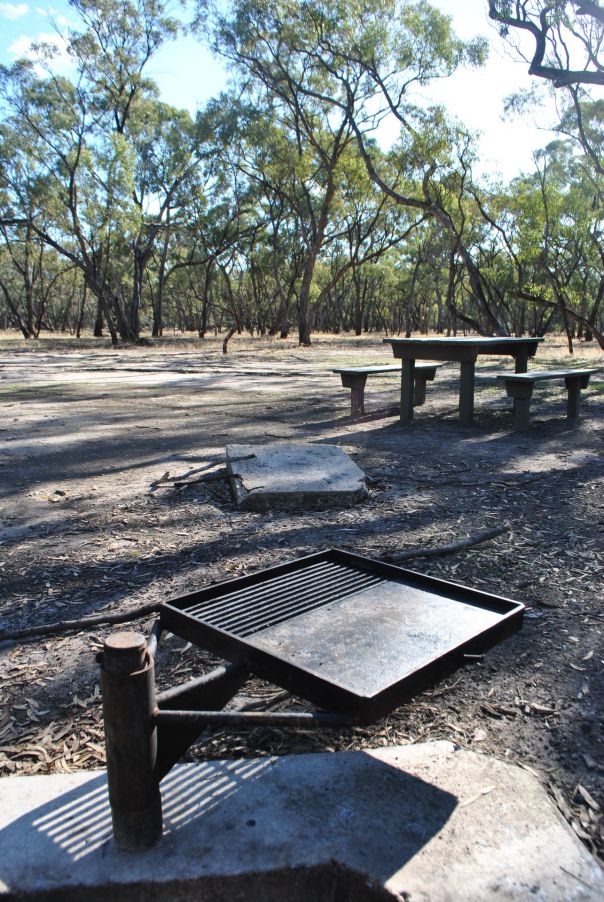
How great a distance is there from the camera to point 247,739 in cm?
184

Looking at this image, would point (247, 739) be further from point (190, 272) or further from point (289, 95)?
point (190, 272)

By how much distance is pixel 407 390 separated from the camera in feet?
23.7

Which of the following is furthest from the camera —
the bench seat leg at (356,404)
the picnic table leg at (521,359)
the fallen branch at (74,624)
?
the picnic table leg at (521,359)

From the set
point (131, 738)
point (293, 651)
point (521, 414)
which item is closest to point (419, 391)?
point (521, 414)

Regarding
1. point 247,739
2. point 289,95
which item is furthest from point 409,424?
point 289,95

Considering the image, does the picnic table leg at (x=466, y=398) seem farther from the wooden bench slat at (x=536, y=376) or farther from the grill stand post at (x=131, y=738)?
the grill stand post at (x=131, y=738)

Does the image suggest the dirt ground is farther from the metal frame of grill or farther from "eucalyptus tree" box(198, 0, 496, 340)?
"eucalyptus tree" box(198, 0, 496, 340)

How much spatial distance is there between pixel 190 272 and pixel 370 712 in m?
48.7

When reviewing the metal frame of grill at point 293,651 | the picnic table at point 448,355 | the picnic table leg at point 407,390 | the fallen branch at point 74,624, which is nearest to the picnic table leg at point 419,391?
the picnic table at point 448,355

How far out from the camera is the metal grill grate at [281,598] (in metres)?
1.97

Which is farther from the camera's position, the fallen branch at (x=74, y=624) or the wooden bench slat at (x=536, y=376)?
the wooden bench slat at (x=536, y=376)

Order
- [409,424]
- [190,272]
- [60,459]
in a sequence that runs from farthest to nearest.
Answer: [190,272] < [409,424] < [60,459]

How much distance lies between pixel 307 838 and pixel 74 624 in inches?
53.0

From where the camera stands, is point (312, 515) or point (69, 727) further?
point (312, 515)
